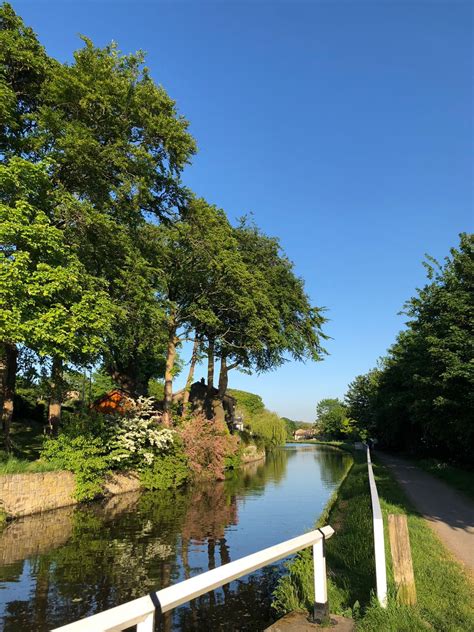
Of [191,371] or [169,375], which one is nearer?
[169,375]

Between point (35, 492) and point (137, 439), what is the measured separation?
264 inches

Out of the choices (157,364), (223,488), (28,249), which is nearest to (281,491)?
(223,488)

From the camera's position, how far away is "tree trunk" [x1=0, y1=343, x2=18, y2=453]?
19.5 meters

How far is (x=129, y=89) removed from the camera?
19.4 metres

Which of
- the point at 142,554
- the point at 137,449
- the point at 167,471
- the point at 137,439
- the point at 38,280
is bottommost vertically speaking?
the point at 142,554

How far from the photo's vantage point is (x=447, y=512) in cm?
1303

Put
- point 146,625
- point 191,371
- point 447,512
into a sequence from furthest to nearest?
point 191,371 < point 447,512 < point 146,625

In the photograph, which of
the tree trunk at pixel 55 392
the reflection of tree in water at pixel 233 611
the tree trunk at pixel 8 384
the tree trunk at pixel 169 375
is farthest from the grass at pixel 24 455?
the reflection of tree in water at pixel 233 611

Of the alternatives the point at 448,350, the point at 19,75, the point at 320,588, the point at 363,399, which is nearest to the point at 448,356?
the point at 448,350

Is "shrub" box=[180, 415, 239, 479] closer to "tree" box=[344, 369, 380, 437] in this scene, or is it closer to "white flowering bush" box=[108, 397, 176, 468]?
"white flowering bush" box=[108, 397, 176, 468]

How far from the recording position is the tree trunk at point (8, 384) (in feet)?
64.0

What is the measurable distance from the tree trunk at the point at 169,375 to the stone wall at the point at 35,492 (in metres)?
9.34

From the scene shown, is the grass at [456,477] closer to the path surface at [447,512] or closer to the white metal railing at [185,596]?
the path surface at [447,512]

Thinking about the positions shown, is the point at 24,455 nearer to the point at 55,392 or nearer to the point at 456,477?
the point at 55,392
